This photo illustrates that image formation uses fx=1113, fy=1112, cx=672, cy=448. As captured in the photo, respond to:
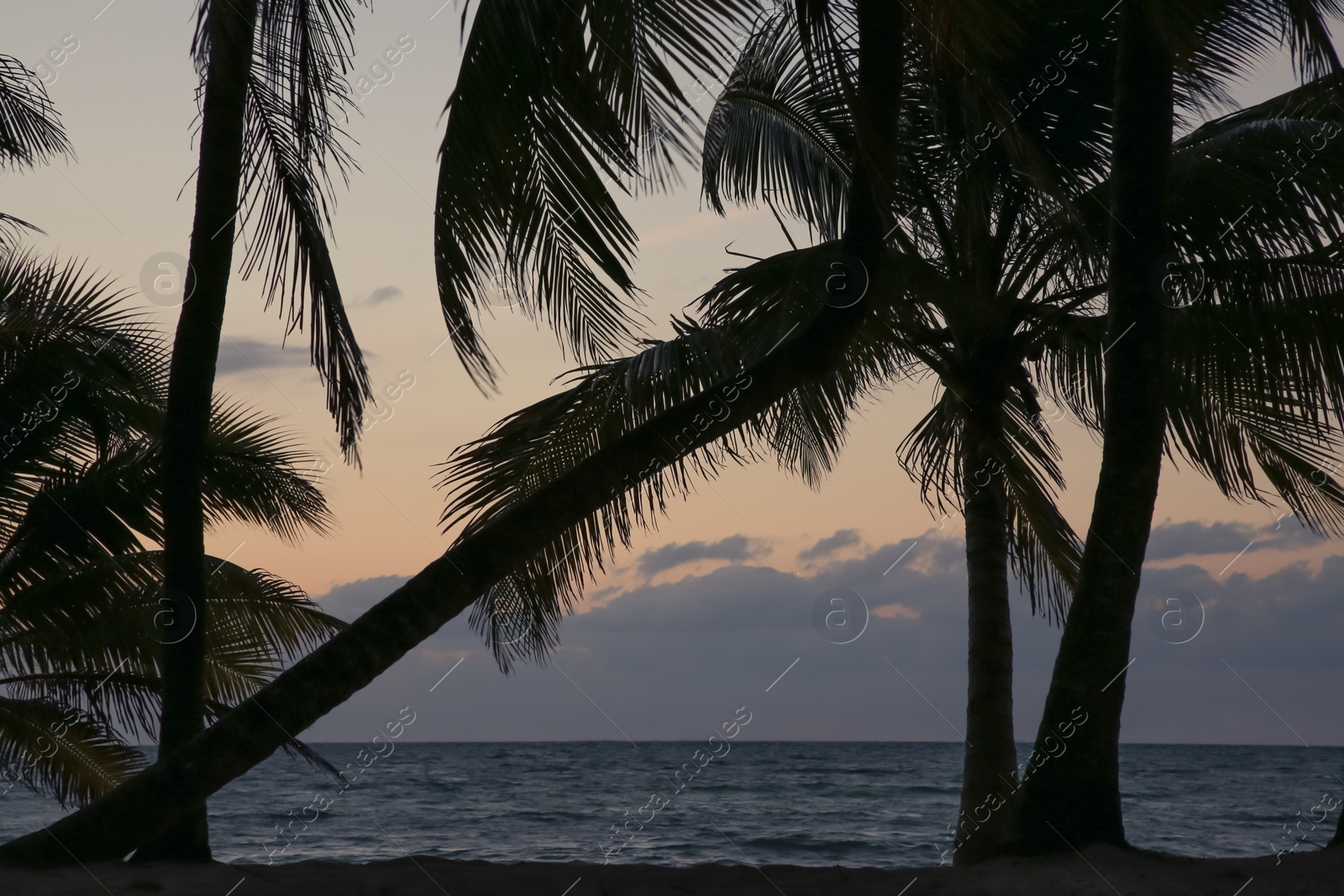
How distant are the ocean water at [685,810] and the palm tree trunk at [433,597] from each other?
22.8ft

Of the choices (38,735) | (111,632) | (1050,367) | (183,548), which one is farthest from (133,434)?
(1050,367)

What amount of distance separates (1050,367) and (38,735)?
7908mm

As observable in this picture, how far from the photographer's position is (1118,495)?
5676mm

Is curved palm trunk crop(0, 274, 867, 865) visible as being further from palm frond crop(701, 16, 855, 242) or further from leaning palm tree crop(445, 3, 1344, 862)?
palm frond crop(701, 16, 855, 242)

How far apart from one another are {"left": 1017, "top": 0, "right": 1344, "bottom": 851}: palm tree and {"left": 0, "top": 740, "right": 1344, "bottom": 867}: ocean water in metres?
7.71

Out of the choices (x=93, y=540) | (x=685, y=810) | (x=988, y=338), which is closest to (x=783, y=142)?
(x=988, y=338)

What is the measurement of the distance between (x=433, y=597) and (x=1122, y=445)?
356cm

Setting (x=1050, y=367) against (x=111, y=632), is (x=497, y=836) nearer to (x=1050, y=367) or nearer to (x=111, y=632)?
(x=111, y=632)

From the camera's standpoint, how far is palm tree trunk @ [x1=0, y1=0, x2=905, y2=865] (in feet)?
14.1

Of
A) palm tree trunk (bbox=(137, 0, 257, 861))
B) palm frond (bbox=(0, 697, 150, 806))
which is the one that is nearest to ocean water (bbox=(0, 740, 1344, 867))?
palm frond (bbox=(0, 697, 150, 806))

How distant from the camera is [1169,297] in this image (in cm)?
594

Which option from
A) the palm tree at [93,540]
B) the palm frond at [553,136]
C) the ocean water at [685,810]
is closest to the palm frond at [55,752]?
the palm tree at [93,540]

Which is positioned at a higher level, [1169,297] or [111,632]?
[1169,297]

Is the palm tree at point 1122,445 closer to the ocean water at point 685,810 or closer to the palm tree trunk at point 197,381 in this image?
the palm tree trunk at point 197,381
